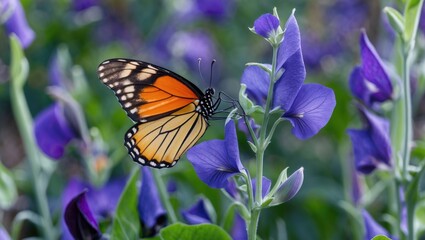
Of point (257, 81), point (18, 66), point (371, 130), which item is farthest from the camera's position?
point (18, 66)

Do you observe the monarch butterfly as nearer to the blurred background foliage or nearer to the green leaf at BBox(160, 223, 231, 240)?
the green leaf at BBox(160, 223, 231, 240)

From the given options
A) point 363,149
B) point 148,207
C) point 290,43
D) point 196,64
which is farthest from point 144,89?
point 196,64

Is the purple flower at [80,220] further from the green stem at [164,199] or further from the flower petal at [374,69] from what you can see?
the flower petal at [374,69]

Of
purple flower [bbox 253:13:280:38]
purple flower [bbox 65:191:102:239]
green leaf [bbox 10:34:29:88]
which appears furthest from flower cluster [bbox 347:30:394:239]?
green leaf [bbox 10:34:29:88]

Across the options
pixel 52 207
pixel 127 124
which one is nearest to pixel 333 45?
pixel 127 124

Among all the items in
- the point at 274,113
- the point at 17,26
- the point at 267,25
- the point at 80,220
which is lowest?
the point at 80,220

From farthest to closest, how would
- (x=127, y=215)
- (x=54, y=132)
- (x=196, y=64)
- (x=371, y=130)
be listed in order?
1. (x=196, y=64)
2. (x=54, y=132)
3. (x=371, y=130)
4. (x=127, y=215)

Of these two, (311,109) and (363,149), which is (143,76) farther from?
(363,149)
